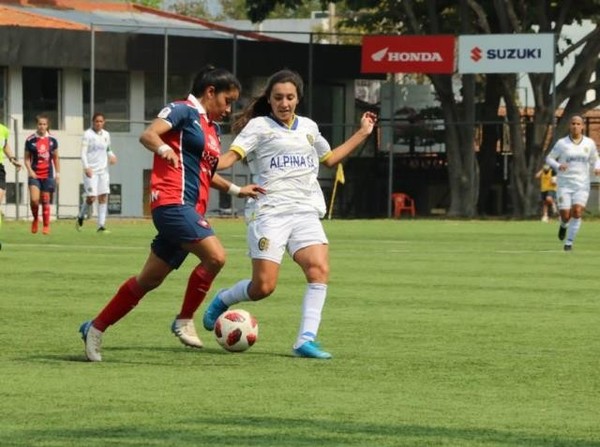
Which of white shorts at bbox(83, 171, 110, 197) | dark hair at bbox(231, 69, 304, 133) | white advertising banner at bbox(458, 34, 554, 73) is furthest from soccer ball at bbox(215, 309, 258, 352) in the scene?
white advertising banner at bbox(458, 34, 554, 73)

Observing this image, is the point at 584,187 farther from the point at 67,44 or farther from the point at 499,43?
the point at 67,44

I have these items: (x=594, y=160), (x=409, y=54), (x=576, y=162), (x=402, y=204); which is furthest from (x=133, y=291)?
(x=402, y=204)

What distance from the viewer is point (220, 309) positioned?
1257 cm

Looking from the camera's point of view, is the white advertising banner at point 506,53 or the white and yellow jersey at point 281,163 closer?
the white and yellow jersey at point 281,163

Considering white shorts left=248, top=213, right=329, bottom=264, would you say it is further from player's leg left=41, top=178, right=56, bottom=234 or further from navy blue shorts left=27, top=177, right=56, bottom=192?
navy blue shorts left=27, top=177, right=56, bottom=192

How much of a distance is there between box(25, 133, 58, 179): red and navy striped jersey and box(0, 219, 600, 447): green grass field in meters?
11.2

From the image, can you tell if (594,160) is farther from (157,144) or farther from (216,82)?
(157,144)

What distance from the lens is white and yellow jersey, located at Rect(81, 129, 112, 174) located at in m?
34.1

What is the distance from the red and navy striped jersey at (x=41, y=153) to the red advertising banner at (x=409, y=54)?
18057mm

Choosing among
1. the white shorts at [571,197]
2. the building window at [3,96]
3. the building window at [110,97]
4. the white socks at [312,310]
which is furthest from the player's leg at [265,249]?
the building window at [110,97]

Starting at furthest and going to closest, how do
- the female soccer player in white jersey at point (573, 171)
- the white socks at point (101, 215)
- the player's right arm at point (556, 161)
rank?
1. the white socks at point (101, 215)
2. the female soccer player in white jersey at point (573, 171)
3. the player's right arm at point (556, 161)

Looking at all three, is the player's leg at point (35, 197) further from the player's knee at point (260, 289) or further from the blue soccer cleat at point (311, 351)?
the blue soccer cleat at point (311, 351)

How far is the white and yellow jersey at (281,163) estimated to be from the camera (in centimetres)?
1196

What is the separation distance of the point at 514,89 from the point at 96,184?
64.0 feet
